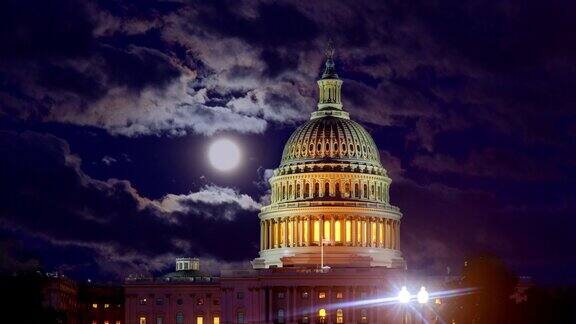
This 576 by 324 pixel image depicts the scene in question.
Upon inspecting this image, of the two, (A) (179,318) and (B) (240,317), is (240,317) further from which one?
(A) (179,318)

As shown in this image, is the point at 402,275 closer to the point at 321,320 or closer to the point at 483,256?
the point at 321,320

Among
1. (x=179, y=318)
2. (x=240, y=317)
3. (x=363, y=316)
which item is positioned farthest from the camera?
(x=179, y=318)

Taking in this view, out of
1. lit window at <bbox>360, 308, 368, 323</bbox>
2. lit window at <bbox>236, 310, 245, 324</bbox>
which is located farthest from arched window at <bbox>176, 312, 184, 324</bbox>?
lit window at <bbox>360, 308, 368, 323</bbox>

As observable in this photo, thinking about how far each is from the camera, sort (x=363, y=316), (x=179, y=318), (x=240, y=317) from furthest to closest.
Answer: (x=179, y=318), (x=240, y=317), (x=363, y=316)

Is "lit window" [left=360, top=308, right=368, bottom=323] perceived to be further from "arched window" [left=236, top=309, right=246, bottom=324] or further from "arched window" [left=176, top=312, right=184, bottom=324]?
"arched window" [left=176, top=312, right=184, bottom=324]

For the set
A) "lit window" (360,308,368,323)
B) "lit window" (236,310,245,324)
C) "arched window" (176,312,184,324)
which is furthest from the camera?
"arched window" (176,312,184,324)

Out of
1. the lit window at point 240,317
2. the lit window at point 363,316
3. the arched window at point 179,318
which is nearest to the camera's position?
the lit window at point 363,316

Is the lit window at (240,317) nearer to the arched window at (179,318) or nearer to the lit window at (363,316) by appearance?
the arched window at (179,318)

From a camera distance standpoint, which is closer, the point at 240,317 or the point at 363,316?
the point at 363,316

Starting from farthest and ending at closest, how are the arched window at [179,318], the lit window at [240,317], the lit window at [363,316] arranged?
the arched window at [179,318], the lit window at [240,317], the lit window at [363,316]

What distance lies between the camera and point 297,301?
7662 inches

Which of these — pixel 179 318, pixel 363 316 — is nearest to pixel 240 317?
pixel 179 318

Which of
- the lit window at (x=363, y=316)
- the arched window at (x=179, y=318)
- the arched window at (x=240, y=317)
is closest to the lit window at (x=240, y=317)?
the arched window at (x=240, y=317)

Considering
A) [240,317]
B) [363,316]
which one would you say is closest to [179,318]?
[240,317]
